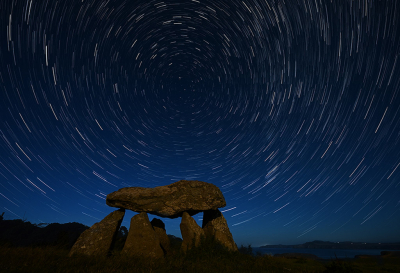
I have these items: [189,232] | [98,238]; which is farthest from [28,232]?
[189,232]

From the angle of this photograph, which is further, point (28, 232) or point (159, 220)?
point (28, 232)

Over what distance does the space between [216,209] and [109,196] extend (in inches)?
321

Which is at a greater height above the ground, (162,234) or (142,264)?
(162,234)

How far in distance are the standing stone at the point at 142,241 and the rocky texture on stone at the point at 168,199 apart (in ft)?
3.30

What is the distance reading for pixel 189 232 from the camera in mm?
12570

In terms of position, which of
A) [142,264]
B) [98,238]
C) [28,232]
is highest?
[28,232]

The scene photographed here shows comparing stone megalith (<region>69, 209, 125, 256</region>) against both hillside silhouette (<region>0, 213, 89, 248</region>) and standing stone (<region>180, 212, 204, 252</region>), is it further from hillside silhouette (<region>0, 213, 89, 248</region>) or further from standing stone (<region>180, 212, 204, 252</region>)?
hillside silhouette (<region>0, 213, 89, 248</region>)

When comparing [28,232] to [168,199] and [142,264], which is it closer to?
[168,199]

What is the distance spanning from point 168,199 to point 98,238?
4.86 m

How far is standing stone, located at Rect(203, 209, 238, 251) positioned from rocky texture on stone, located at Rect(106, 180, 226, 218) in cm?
97

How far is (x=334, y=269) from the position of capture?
762cm

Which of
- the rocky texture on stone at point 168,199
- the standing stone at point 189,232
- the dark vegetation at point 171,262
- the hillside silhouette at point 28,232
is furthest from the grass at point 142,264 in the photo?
the hillside silhouette at point 28,232

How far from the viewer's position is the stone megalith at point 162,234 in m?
14.0

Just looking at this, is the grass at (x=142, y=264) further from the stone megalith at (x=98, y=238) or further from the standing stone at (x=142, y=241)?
the stone megalith at (x=98, y=238)
